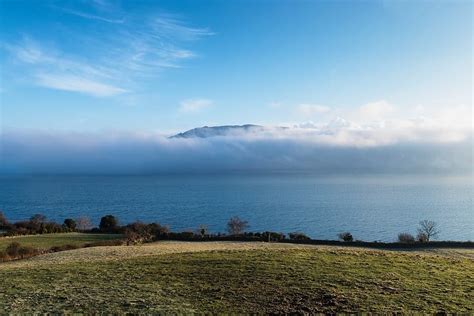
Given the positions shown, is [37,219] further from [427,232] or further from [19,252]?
[427,232]

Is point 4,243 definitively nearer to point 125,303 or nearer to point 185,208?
point 125,303

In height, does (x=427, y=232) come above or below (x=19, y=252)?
below

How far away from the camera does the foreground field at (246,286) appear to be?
1240 cm

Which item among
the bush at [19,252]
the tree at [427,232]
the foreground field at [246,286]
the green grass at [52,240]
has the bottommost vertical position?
the tree at [427,232]

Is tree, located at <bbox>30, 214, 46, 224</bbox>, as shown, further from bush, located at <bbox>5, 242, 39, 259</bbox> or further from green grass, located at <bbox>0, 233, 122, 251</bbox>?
bush, located at <bbox>5, 242, 39, 259</bbox>

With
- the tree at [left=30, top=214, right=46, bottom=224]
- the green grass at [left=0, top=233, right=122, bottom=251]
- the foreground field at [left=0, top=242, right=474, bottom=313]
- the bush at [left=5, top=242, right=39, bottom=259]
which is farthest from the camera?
the tree at [left=30, top=214, right=46, bottom=224]

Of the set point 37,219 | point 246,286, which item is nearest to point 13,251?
point 246,286

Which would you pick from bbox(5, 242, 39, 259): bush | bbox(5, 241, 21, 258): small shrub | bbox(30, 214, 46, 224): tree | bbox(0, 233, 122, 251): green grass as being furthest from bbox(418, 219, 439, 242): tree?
bbox(30, 214, 46, 224): tree

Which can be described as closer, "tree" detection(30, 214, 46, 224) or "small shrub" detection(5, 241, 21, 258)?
"small shrub" detection(5, 241, 21, 258)

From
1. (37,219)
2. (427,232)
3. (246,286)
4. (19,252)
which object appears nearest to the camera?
(246,286)

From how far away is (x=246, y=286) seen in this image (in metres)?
14.7

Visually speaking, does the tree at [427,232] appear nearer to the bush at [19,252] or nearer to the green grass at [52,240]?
the green grass at [52,240]

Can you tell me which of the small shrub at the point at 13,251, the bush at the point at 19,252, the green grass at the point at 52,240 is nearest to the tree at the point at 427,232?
the green grass at the point at 52,240

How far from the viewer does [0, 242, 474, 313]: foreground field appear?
40.7 ft
